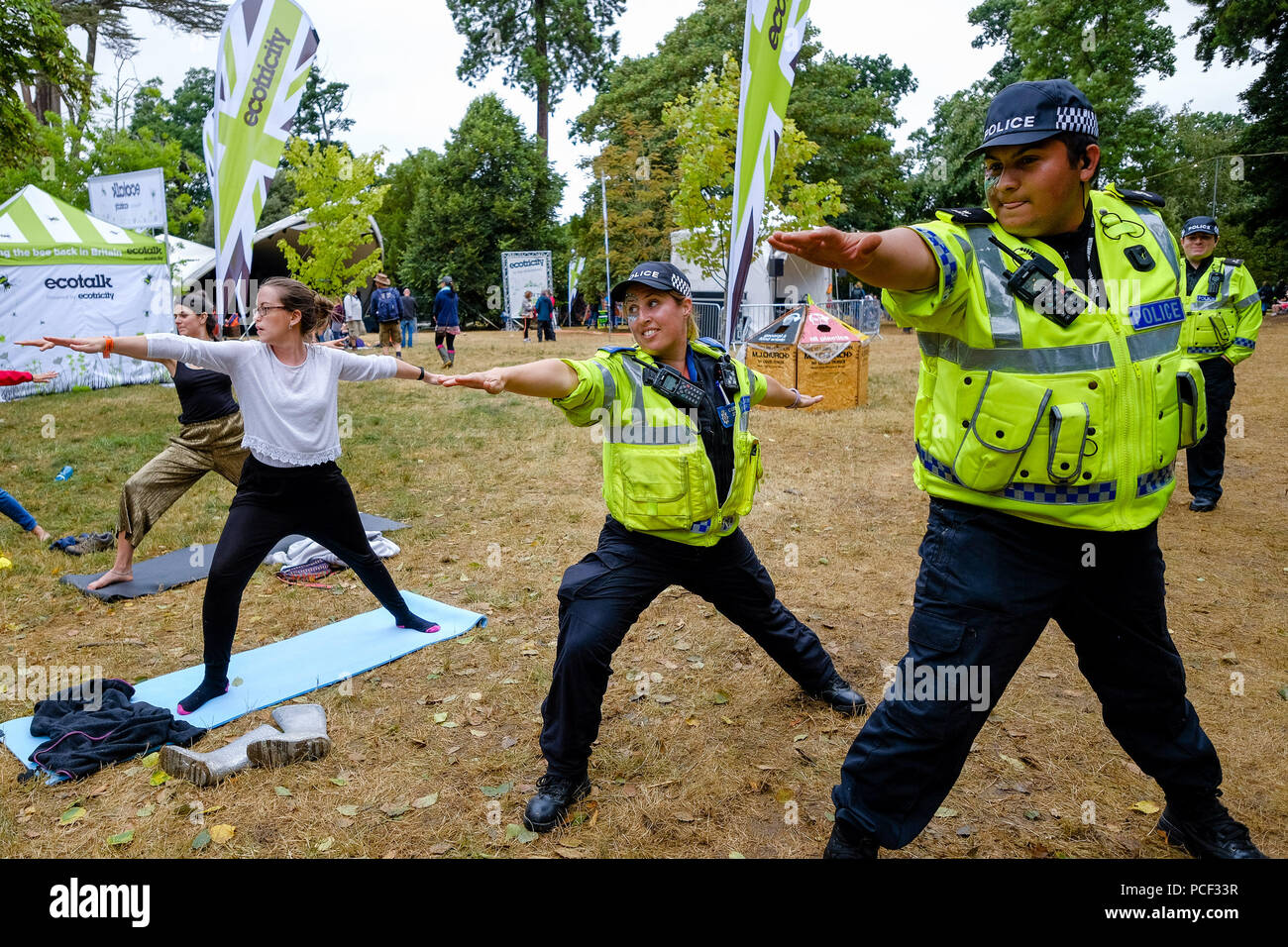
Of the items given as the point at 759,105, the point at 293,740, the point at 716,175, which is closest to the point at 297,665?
the point at 293,740

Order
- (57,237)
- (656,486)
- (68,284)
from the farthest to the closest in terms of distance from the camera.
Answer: (68,284) → (57,237) → (656,486)

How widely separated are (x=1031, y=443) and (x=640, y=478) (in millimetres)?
1395

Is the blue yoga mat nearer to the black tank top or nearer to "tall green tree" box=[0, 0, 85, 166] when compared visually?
the black tank top

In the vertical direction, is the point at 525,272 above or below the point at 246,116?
above

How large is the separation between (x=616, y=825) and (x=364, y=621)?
2854 millimetres

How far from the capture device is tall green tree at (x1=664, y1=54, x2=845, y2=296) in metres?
14.1

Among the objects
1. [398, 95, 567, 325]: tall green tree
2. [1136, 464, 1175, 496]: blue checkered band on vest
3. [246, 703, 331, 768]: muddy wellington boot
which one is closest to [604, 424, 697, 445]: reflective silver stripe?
[1136, 464, 1175, 496]: blue checkered band on vest

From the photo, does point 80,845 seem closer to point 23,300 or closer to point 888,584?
point 888,584

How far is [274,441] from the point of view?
4.29 metres

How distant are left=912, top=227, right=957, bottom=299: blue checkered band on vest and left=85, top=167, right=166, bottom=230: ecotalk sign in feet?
60.1

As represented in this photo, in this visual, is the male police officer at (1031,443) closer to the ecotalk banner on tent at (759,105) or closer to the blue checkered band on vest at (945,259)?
the blue checkered band on vest at (945,259)

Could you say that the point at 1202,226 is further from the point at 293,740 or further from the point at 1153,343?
the point at 293,740

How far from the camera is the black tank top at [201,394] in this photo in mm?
6086

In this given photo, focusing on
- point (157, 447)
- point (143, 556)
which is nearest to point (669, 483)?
point (143, 556)
